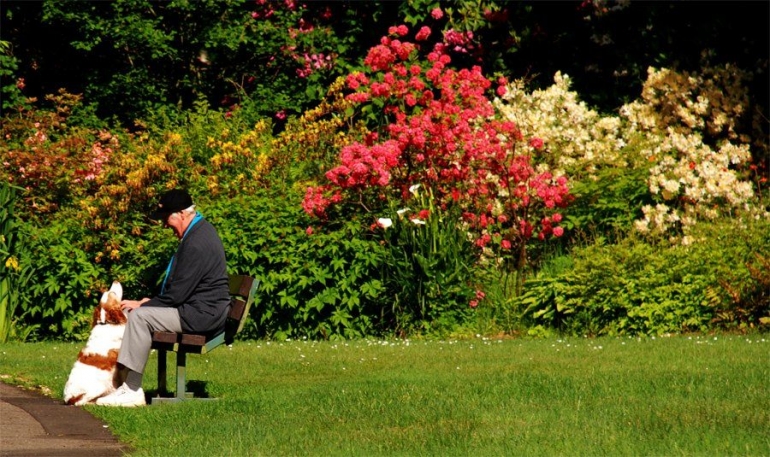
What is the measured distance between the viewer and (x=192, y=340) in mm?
8336

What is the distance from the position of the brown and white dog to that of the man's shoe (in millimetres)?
127

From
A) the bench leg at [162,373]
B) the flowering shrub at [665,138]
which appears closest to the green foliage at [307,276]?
the flowering shrub at [665,138]

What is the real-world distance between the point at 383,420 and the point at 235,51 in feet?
42.2

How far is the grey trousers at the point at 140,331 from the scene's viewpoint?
325 inches

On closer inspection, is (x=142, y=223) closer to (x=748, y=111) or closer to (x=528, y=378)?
(x=528, y=378)

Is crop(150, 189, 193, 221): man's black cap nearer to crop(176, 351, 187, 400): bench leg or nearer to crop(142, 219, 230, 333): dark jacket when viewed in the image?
crop(142, 219, 230, 333): dark jacket

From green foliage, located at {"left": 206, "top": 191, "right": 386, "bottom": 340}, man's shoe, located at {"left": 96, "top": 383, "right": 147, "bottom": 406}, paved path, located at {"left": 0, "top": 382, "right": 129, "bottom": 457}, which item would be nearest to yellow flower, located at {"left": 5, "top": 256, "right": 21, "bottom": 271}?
green foliage, located at {"left": 206, "top": 191, "right": 386, "bottom": 340}

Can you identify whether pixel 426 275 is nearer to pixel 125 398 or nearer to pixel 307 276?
pixel 307 276

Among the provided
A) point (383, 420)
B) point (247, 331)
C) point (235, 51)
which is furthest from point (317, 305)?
point (235, 51)

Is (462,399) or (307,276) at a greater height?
(307,276)

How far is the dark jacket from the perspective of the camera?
8398mm

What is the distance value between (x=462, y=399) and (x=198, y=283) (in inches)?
79.8

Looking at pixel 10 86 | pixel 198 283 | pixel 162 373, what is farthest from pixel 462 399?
pixel 10 86

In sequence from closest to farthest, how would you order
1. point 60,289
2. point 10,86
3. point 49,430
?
point 49,430
point 60,289
point 10,86
